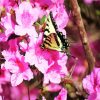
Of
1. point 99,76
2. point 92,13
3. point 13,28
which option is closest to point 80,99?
point 99,76

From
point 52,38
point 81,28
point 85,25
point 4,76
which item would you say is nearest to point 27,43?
point 52,38

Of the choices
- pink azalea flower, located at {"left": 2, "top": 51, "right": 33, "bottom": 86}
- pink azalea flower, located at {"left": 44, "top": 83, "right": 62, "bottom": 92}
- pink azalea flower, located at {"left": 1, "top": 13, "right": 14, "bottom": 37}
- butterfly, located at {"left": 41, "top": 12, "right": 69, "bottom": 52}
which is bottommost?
pink azalea flower, located at {"left": 44, "top": 83, "right": 62, "bottom": 92}

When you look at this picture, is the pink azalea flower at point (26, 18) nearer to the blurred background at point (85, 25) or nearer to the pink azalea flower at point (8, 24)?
the pink azalea flower at point (8, 24)

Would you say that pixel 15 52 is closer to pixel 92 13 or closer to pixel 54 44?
pixel 54 44

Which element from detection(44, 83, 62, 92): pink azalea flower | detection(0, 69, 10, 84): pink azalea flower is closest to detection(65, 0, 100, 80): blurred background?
detection(0, 69, 10, 84): pink azalea flower

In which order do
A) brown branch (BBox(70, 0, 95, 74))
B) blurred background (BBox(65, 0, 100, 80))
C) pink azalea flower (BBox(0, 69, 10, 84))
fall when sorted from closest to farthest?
1. brown branch (BBox(70, 0, 95, 74))
2. pink azalea flower (BBox(0, 69, 10, 84))
3. blurred background (BBox(65, 0, 100, 80))

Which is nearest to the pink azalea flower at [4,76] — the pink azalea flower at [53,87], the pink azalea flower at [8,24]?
the pink azalea flower at [53,87]

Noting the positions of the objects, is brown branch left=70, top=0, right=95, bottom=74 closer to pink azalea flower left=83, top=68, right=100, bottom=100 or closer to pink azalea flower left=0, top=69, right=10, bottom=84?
pink azalea flower left=83, top=68, right=100, bottom=100
